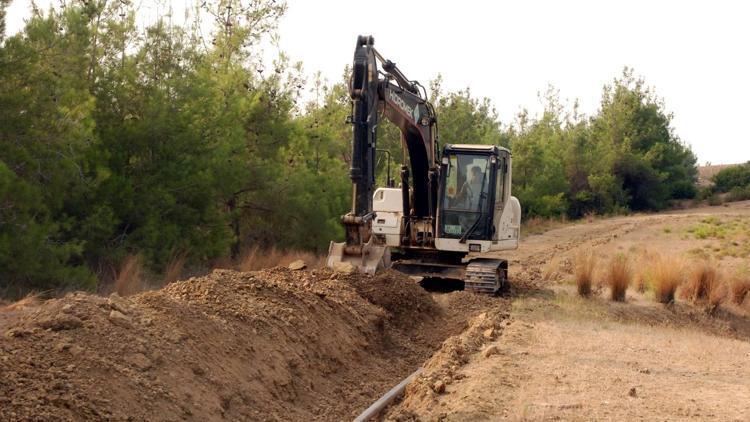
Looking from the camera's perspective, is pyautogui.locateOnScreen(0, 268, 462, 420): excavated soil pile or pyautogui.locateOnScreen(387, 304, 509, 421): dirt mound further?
pyautogui.locateOnScreen(387, 304, 509, 421): dirt mound

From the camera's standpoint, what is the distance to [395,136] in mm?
41156

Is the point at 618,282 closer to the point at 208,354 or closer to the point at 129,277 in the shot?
the point at 129,277

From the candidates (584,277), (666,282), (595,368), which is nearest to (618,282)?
(584,277)

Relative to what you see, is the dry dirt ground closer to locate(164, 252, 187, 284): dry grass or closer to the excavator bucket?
the excavator bucket

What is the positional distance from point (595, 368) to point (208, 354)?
4.51 metres

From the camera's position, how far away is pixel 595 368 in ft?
33.5

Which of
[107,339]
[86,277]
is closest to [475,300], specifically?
[86,277]

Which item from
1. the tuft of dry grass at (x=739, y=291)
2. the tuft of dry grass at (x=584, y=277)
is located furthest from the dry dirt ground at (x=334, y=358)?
the tuft of dry grass at (x=739, y=291)

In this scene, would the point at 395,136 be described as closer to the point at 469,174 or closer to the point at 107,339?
the point at 469,174

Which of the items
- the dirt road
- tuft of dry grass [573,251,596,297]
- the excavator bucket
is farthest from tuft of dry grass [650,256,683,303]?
the excavator bucket

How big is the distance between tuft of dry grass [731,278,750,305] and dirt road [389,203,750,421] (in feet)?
1.11

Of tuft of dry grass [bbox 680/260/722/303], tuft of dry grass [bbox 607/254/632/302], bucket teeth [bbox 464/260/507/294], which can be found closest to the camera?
bucket teeth [bbox 464/260/507/294]

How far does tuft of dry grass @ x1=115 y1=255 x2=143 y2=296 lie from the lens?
15547mm

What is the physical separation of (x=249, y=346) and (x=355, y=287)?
16.9ft
